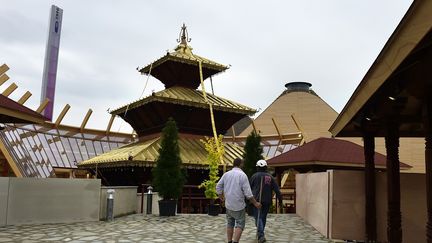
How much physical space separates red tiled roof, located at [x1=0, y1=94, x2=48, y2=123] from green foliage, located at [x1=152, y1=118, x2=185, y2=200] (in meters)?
5.34

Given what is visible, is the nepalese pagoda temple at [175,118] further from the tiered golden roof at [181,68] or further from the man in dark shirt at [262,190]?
the man in dark shirt at [262,190]

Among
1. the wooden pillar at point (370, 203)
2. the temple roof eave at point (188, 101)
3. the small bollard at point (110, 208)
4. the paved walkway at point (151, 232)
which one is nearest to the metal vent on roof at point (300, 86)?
the temple roof eave at point (188, 101)

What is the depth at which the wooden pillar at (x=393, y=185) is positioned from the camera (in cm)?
830

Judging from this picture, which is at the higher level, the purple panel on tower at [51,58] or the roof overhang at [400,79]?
the purple panel on tower at [51,58]

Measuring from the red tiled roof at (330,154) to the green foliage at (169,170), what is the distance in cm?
539

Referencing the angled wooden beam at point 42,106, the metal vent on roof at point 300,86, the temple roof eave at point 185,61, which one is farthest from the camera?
the metal vent on roof at point 300,86

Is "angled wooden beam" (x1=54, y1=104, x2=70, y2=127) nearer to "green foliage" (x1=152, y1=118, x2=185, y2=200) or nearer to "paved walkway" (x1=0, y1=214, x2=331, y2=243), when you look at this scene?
"green foliage" (x1=152, y1=118, x2=185, y2=200)

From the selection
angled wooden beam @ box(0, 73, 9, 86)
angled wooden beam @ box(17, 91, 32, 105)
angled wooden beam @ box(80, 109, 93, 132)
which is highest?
angled wooden beam @ box(0, 73, 9, 86)

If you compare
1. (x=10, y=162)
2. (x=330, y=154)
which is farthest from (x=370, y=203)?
(x=10, y=162)

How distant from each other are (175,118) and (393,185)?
17555mm

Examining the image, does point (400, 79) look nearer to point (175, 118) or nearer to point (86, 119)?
point (175, 118)

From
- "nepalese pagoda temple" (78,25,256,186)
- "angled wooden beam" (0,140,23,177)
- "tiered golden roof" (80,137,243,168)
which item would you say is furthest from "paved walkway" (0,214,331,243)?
"angled wooden beam" (0,140,23,177)

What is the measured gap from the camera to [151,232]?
11188 millimetres

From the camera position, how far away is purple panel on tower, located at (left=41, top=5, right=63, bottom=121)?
30766 mm
